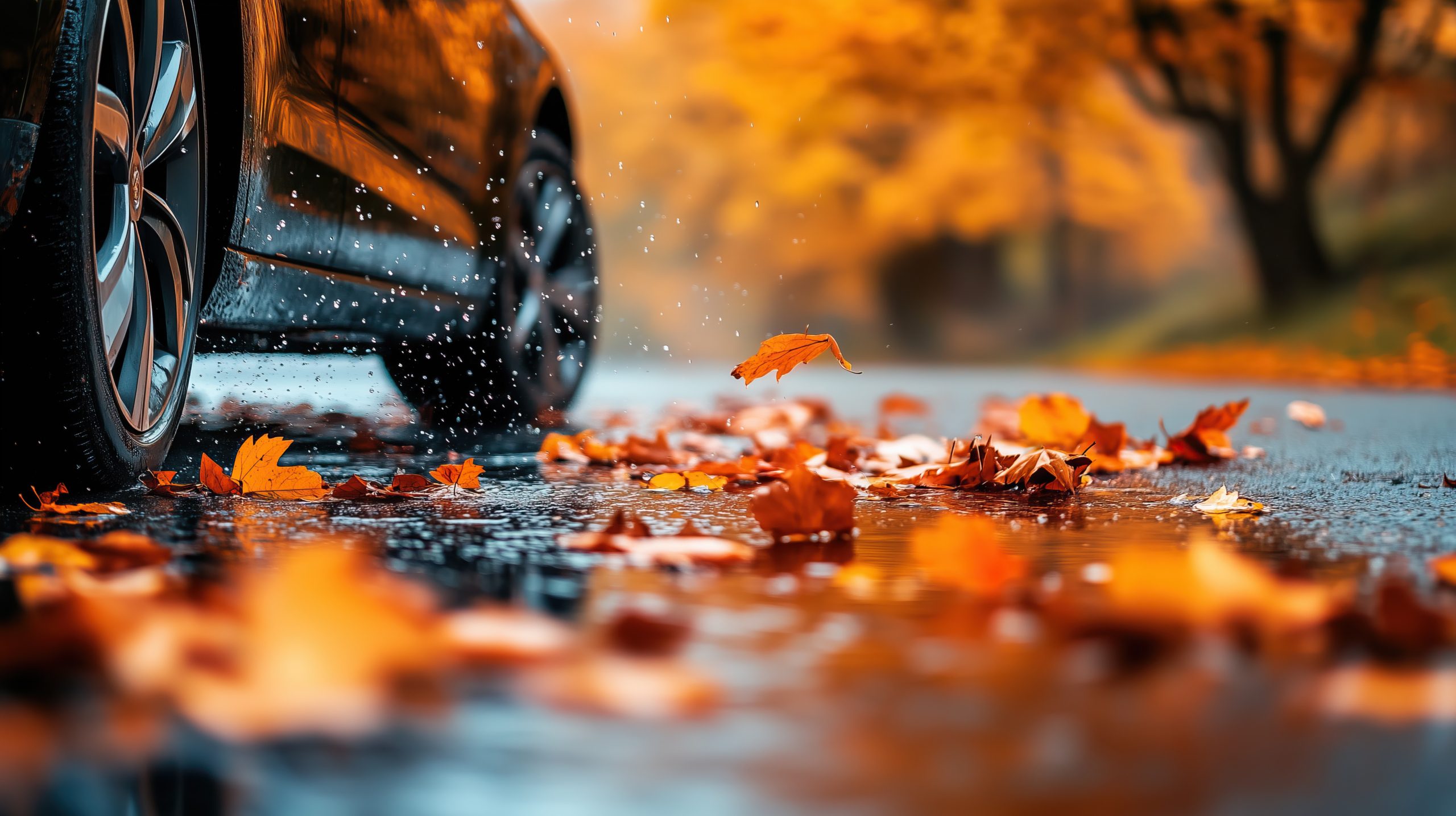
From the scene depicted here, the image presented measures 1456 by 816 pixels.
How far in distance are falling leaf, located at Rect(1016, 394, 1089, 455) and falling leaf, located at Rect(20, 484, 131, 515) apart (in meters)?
1.98

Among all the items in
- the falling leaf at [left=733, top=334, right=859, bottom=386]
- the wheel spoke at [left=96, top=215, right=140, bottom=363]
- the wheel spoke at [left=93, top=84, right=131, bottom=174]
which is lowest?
the falling leaf at [left=733, top=334, right=859, bottom=386]

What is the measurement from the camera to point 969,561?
149 cm

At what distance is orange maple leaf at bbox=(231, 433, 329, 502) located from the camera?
242 cm

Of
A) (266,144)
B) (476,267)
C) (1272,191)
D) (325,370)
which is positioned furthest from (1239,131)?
(266,144)

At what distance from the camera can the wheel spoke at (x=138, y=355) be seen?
7.10 feet

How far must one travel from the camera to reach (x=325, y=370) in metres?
7.45

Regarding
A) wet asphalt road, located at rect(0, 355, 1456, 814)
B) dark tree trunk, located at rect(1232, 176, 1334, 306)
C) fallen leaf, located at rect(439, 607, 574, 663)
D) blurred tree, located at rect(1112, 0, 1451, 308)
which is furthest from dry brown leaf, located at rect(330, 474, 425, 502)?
dark tree trunk, located at rect(1232, 176, 1334, 306)

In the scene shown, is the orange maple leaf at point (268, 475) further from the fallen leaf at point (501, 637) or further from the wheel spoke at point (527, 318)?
the wheel spoke at point (527, 318)

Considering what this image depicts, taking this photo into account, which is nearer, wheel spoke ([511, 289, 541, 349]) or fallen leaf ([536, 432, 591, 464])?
fallen leaf ([536, 432, 591, 464])

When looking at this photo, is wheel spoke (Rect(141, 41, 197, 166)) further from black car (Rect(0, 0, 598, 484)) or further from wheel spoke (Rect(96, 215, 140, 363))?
wheel spoke (Rect(96, 215, 140, 363))

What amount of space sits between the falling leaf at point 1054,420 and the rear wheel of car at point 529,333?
148cm

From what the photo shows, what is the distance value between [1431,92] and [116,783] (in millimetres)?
15857

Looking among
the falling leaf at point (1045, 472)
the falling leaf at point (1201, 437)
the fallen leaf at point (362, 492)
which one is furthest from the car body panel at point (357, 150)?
the falling leaf at point (1201, 437)

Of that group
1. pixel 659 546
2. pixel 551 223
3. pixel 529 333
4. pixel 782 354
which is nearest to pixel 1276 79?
pixel 551 223
